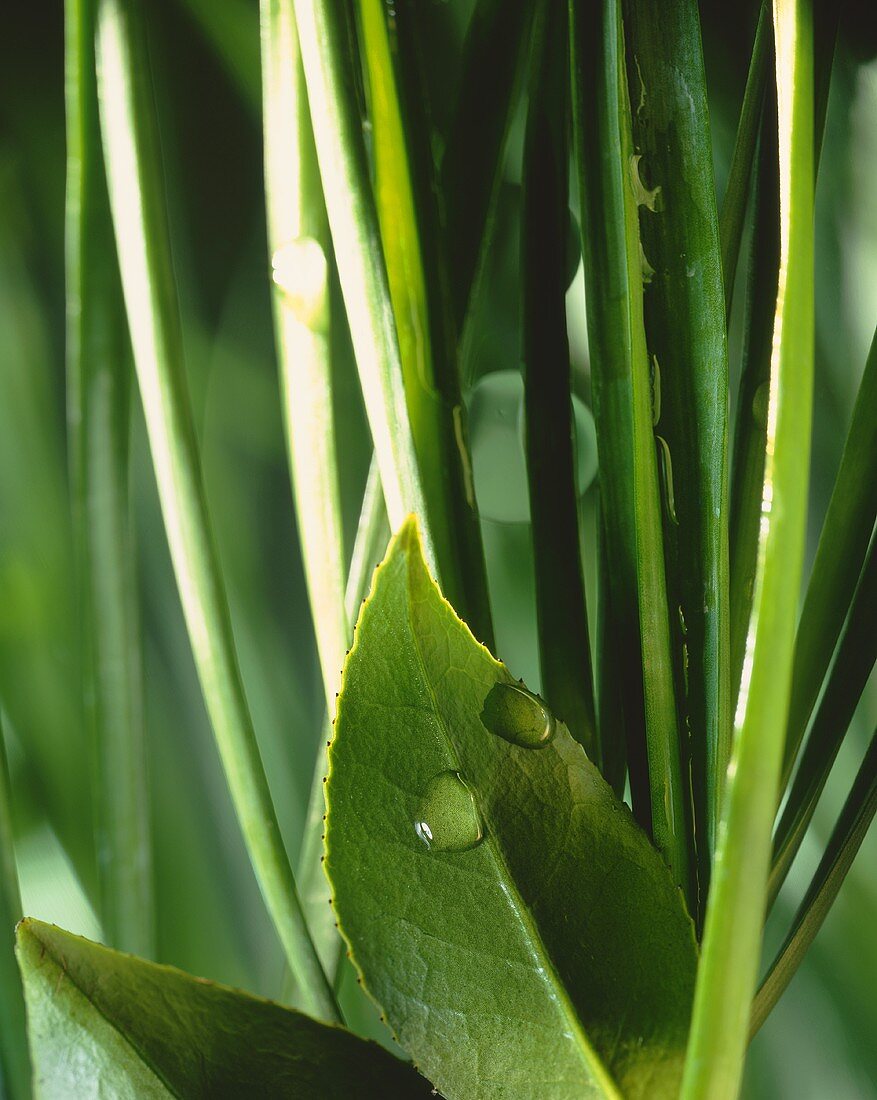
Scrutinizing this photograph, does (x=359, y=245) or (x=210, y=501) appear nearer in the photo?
(x=359, y=245)

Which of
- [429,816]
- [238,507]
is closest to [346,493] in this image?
[238,507]

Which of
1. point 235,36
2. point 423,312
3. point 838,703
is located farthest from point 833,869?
point 235,36

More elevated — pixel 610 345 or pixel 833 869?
pixel 610 345

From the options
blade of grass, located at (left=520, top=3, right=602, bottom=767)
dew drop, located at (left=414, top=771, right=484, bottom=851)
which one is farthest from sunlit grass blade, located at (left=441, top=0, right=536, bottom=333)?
dew drop, located at (left=414, top=771, right=484, bottom=851)

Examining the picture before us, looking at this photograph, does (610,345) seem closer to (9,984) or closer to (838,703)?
(838,703)

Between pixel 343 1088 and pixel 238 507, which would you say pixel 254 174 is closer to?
pixel 238 507

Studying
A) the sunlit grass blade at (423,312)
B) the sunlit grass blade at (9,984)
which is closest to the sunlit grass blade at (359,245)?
the sunlit grass blade at (423,312)
